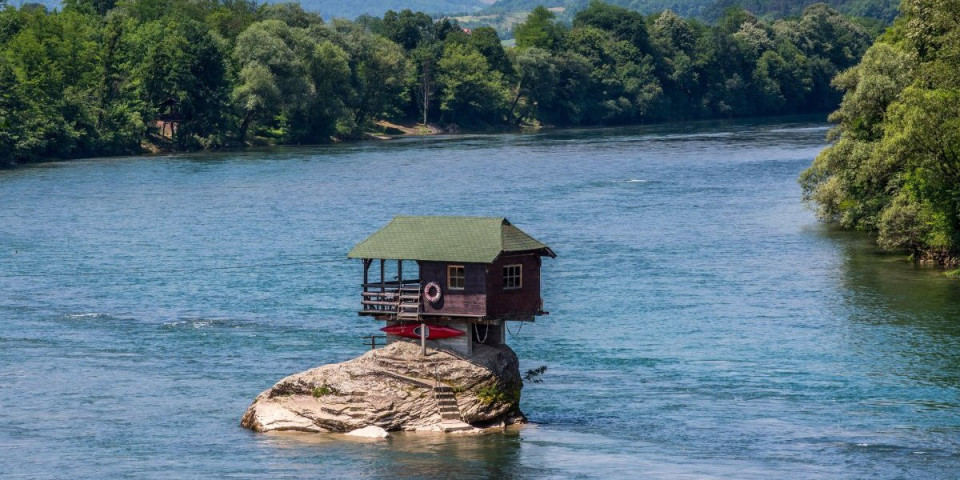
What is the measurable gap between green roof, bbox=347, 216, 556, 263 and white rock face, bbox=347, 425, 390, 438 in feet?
22.3

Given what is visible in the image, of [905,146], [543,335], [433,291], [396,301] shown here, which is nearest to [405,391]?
[396,301]

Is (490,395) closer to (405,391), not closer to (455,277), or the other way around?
(405,391)

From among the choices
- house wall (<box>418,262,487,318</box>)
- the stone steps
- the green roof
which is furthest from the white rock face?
the green roof

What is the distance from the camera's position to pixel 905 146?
293 feet

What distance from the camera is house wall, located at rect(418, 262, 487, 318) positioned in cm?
5750

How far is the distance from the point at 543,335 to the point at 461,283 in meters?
20.2

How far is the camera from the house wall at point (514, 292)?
190ft

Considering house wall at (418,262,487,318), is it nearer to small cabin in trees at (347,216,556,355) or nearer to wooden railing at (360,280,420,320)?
small cabin in trees at (347,216,556,355)

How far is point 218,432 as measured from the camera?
195 ft

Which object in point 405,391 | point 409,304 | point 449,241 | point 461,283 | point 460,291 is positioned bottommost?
point 405,391

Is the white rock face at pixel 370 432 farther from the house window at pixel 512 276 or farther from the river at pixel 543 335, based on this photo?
the house window at pixel 512 276

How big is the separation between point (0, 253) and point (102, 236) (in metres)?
9.61

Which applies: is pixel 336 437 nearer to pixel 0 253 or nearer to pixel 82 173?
pixel 0 253

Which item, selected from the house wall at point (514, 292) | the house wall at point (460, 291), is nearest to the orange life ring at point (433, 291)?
the house wall at point (460, 291)
